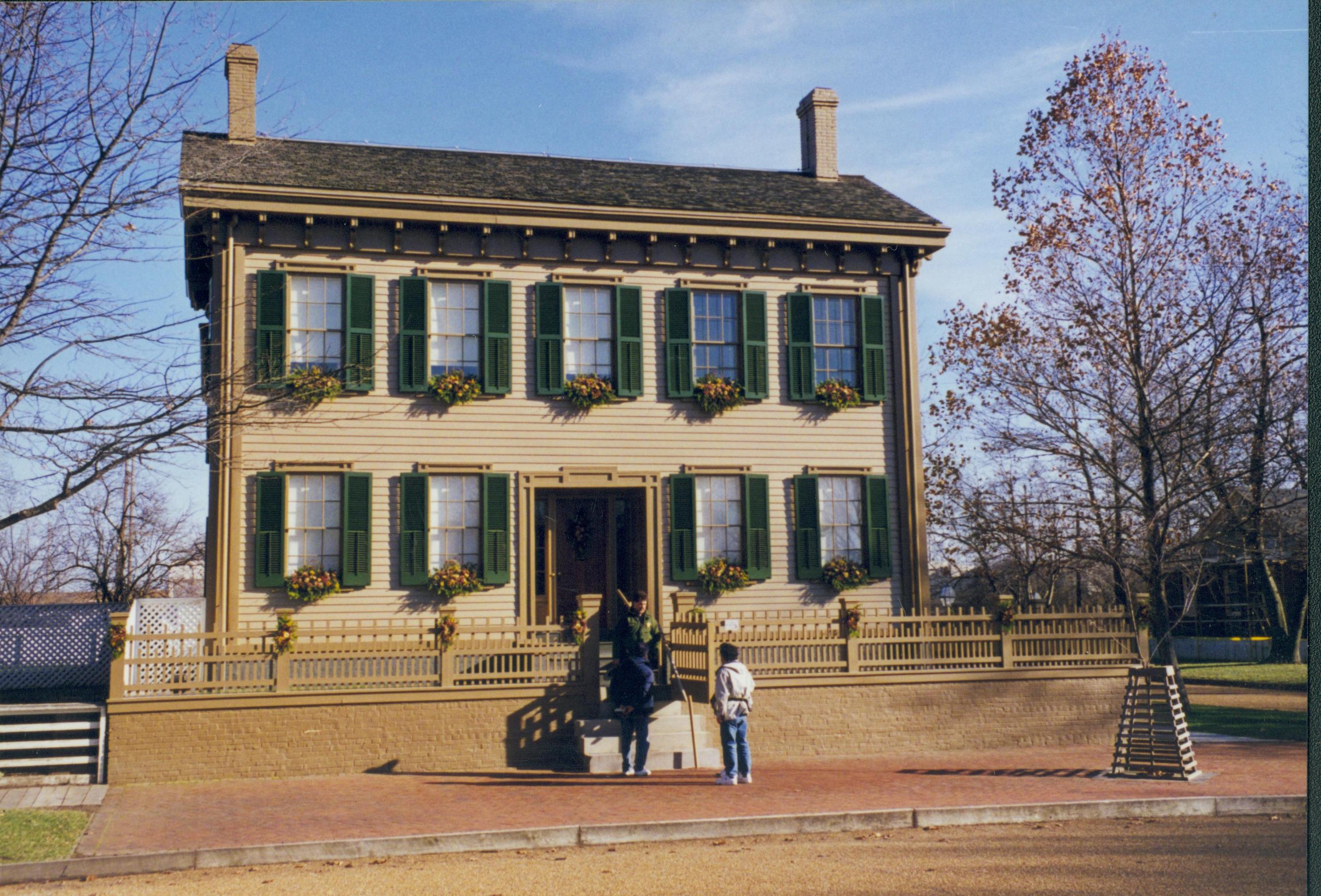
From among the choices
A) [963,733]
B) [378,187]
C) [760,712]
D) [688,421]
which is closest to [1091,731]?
[963,733]

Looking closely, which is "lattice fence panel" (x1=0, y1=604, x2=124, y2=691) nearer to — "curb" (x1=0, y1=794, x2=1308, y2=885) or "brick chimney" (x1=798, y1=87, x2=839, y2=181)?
"curb" (x1=0, y1=794, x2=1308, y2=885)

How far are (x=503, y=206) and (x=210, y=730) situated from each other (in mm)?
8330

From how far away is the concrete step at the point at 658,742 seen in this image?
14055 millimetres

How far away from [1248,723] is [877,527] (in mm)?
7741

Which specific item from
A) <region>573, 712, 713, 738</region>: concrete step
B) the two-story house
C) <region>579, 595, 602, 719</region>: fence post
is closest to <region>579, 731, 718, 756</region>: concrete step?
<region>573, 712, 713, 738</region>: concrete step

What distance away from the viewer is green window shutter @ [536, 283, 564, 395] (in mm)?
17641

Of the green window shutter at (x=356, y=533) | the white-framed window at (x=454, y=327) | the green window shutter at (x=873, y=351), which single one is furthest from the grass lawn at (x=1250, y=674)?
the green window shutter at (x=356, y=533)

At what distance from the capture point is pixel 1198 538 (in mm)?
20219

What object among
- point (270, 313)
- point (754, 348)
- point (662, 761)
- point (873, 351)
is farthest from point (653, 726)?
point (270, 313)

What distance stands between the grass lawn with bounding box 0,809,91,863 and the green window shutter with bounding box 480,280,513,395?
8.15 m

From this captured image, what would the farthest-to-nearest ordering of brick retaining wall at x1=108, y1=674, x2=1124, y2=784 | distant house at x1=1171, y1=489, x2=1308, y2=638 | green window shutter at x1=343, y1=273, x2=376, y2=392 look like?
distant house at x1=1171, y1=489, x2=1308, y2=638 → green window shutter at x1=343, y1=273, x2=376, y2=392 → brick retaining wall at x1=108, y1=674, x2=1124, y2=784

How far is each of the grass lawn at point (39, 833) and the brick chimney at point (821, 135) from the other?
51.8ft

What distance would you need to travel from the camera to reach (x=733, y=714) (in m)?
12.8

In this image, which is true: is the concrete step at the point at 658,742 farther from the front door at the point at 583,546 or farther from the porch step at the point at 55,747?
the porch step at the point at 55,747
